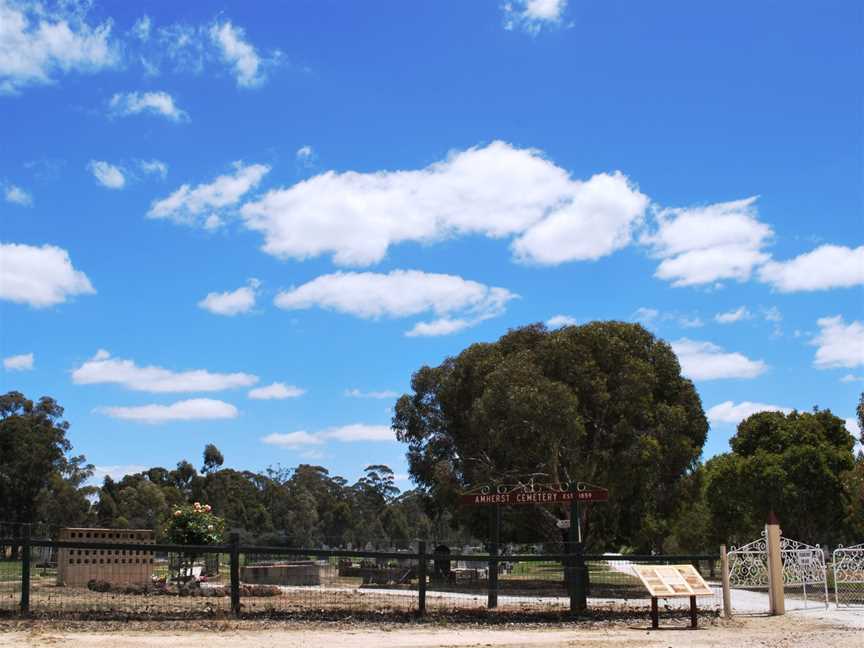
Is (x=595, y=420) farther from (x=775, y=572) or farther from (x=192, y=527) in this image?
(x=192, y=527)

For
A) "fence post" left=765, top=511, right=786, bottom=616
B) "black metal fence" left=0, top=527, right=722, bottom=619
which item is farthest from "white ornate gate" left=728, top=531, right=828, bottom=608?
"black metal fence" left=0, top=527, right=722, bottom=619

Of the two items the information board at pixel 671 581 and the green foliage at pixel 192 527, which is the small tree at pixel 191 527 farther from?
the information board at pixel 671 581

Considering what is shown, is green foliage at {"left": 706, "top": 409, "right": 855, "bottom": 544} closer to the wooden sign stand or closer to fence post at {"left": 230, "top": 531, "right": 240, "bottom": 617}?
the wooden sign stand

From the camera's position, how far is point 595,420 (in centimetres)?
3222

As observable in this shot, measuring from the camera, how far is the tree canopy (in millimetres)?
30125

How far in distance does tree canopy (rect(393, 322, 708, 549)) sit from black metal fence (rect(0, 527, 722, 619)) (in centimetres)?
532

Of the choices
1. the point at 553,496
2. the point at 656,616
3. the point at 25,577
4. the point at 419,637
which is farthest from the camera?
the point at 553,496

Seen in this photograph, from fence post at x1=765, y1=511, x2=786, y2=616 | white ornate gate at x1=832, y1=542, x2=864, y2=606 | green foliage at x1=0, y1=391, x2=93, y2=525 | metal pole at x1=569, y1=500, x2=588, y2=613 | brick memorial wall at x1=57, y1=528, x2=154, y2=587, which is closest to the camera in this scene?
metal pole at x1=569, y1=500, x2=588, y2=613

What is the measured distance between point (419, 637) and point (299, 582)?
14.1m

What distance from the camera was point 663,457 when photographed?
31.2 metres

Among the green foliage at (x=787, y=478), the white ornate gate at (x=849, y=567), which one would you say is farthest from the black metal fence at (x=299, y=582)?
the green foliage at (x=787, y=478)

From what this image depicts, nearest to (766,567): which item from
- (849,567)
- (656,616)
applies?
(849,567)

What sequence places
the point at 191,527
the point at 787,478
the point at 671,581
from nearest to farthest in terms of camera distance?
the point at 671,581
the point at 191,527
the point at 787,478

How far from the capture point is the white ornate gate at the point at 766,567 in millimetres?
19562
